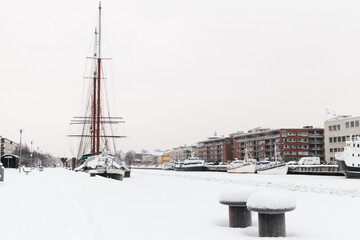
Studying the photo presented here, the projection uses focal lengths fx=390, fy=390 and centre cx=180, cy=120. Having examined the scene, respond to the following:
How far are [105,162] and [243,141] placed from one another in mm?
135484

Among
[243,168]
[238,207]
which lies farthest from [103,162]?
[243,168]

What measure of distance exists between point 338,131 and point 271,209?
115108 mm

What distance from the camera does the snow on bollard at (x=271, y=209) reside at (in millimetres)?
7266

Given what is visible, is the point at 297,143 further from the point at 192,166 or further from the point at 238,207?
the point at 238,207

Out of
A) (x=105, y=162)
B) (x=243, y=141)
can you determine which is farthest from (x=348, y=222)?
(x=243, y=141)

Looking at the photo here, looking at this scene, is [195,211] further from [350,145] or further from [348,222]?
[350,145]

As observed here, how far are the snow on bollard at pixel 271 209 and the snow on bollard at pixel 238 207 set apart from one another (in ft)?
3.01

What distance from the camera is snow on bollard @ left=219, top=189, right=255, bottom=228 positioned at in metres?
8.54

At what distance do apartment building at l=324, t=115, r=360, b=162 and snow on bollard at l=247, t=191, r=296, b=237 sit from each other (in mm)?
107832

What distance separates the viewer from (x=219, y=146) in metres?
196

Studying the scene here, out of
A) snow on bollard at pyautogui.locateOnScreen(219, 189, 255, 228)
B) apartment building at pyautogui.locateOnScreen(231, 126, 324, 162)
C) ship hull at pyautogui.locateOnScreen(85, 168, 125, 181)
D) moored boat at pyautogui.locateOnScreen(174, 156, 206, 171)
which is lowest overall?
moored boat at pyautogui.locateOnScreen(174, 156, 206, 171)

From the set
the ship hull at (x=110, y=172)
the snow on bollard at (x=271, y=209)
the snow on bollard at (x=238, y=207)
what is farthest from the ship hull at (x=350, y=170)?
the snow on bollard at (x=271, y=209)

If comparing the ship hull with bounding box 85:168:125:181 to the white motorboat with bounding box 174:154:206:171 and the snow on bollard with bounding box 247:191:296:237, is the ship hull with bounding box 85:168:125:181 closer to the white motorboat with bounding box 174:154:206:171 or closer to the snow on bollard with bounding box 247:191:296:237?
the snow on bollard with bounding box 247:191:296:237

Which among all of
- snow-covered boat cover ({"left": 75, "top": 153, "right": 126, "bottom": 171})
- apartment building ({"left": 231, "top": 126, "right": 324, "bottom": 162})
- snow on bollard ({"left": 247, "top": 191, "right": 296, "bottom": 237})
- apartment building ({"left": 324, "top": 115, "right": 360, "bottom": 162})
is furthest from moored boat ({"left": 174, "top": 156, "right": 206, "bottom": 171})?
snow on bollard ({"left": 247, "top": 191, "right": 296, "bottom": 237})
